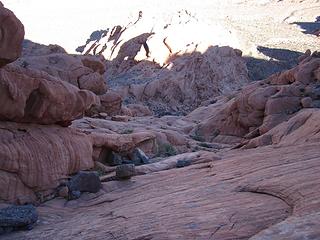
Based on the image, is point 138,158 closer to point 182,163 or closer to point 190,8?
point 182,163

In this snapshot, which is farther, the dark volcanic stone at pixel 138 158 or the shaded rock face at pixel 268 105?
the shaded rock face at pixel 268 105

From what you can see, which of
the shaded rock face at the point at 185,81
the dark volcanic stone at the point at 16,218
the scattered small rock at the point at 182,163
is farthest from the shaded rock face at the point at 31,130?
the shaded rock face at the point at 185,81

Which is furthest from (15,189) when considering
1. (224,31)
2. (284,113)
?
(224,31)

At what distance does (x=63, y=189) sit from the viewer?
988cm

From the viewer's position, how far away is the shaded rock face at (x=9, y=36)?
8633mm

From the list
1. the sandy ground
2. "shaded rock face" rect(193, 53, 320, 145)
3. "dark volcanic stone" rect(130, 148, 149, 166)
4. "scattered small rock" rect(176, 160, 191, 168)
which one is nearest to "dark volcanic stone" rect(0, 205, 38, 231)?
"scattered small rock" rect(176, 160, 191, 168)

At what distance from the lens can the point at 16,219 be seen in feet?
25.1

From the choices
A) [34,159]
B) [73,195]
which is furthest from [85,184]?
[34,159]

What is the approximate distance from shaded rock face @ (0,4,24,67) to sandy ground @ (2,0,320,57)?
130 feet

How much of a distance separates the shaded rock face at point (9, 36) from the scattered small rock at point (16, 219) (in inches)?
119

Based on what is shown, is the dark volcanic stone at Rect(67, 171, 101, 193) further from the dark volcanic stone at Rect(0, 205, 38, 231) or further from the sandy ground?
the sandy ground

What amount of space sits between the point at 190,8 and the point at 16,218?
50.2 meters

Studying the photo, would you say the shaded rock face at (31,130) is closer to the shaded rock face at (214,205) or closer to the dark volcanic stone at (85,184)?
the dark volcanic stone at (85,184)

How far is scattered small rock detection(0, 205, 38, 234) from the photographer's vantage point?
7.58 metres
